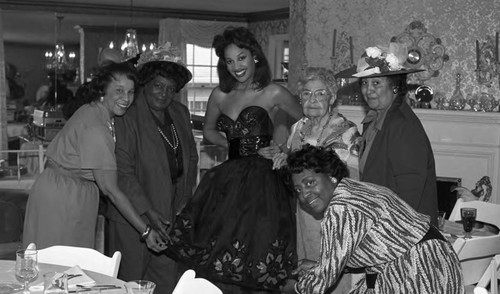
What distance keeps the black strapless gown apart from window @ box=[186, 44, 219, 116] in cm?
871

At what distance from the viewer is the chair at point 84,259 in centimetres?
281

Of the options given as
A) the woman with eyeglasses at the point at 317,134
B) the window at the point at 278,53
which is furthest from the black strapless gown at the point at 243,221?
the window at the point at 278,53

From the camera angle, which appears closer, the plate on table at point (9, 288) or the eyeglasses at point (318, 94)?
the plate on table at point (9, 288)

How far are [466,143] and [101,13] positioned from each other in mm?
6633

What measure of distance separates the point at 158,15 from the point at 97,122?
8.67 metres

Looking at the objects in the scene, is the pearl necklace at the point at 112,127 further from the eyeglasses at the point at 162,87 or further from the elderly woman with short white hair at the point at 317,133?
the elderly woman with short white hair at the point at 317,133

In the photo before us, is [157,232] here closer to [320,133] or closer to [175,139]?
[175,139]

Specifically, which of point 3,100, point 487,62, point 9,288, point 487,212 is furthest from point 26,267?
point 3,100

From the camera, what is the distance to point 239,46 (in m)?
3.84

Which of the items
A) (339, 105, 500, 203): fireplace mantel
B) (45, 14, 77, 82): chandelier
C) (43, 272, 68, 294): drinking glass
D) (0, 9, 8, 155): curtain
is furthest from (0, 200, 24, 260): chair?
(45, 14, 77, 82): chandelier

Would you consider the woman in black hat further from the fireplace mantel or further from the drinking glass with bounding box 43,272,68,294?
the fireplace mantel

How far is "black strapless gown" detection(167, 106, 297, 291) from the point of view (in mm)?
3629

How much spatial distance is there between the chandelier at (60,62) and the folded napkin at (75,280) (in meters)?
9.12

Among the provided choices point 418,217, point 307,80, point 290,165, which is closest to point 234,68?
point 307,80
